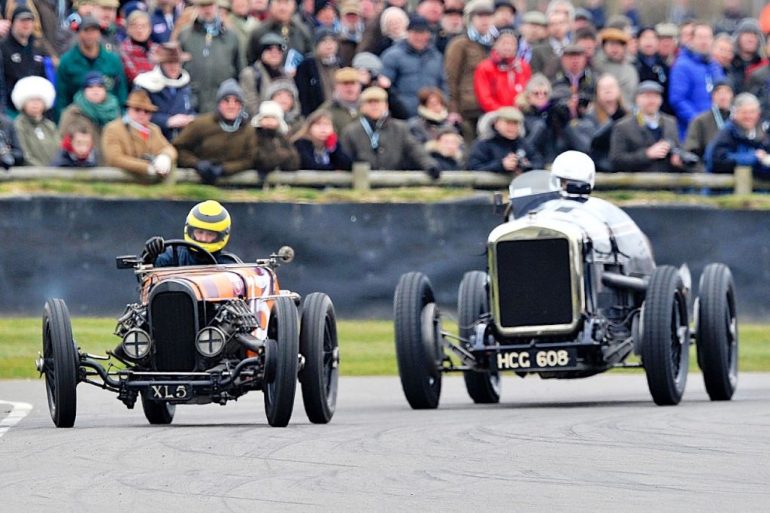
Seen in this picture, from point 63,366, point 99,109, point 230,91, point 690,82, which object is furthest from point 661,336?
point 690,82

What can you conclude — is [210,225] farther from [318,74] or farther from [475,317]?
[318,74]

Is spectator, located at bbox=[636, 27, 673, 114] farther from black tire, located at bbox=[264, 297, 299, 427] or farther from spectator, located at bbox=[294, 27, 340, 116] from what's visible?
black tire, located at bbox=[264, 297, 299, 427]

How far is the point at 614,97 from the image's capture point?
19.3 m

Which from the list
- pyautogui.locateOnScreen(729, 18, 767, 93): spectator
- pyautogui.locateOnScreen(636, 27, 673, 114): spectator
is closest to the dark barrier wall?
pyautogui.locateOnScreen(636, 27, 673, 114): spectator

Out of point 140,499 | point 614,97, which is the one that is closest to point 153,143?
point 614,97

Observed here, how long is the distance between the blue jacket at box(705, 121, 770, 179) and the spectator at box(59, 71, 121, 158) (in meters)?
6.08

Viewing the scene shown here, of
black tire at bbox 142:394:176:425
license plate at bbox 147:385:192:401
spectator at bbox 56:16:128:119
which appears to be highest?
spectator at bbox 56:16:128:119

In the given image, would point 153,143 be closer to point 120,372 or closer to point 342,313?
point 342,313

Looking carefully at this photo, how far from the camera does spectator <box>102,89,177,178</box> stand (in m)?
17.4

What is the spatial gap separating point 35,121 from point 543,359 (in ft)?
21.8

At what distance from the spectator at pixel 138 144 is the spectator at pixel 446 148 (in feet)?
9.02

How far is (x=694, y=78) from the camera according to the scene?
66.5 ft

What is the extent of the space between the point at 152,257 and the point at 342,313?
590 centimetres

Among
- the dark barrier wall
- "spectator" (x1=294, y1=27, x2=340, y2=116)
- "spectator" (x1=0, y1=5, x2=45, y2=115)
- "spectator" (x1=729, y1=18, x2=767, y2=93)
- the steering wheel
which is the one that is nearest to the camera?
the steering wheel
